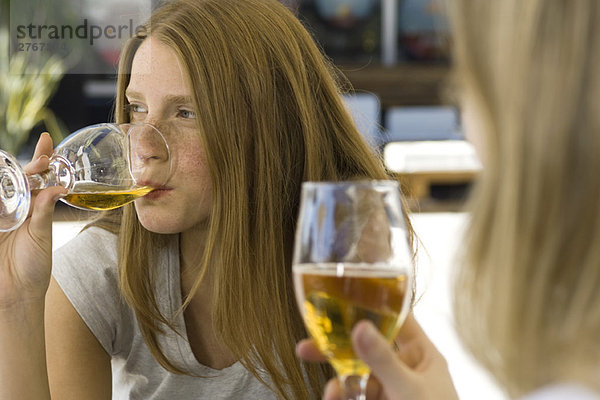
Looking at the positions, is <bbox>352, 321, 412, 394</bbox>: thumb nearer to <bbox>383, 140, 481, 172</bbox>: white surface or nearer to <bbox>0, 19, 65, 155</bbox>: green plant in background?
<bbox>0, 19, 65, 155</bbox>: green plant in background

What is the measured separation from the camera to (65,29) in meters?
1.67

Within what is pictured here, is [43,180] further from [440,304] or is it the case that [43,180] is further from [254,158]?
[440,304]

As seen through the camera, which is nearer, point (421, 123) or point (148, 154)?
point (148, 154)

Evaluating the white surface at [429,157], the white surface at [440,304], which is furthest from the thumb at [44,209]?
the white surface at [429,157]

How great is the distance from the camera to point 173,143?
45.6 inches

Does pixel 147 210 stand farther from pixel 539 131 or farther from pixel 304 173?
pixel 539 131

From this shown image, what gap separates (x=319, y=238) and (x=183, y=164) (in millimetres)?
600

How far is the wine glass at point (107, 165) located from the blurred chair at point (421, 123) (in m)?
4.75

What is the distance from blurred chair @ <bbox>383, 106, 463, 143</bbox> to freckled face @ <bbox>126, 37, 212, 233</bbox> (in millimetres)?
4688

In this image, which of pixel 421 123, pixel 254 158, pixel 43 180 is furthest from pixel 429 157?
pixel 43 180

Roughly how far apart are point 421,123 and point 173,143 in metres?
4.86

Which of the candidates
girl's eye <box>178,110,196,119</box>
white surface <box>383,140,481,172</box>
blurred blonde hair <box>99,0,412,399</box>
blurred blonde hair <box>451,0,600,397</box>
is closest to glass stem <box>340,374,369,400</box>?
blurred blonde hair <box>451,0,600,397</box>

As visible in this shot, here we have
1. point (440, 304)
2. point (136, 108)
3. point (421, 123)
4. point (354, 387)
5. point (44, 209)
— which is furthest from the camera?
point (421, 123)

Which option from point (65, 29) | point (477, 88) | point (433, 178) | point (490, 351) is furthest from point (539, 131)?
point (433, 178)
